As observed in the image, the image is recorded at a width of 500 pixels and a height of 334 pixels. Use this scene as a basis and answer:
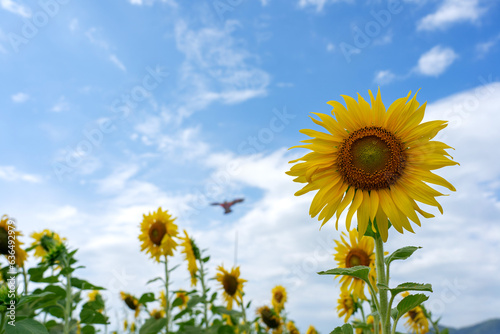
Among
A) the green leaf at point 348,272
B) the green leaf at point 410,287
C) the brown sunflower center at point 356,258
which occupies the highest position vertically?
the brown sunflower center at point 356,258

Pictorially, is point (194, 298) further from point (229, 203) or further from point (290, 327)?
point (229, 203)

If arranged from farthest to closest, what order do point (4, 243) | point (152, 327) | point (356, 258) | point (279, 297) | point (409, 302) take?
point (279, 297), point (4, 243), point (152, 327), point (356, 258), point (409, 302)

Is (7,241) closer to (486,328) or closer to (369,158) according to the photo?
(369,158)

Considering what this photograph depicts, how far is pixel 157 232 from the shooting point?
21.0 feet

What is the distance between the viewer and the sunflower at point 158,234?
20.9 feet

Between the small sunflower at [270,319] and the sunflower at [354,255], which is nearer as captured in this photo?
the sunflower at [354,255]

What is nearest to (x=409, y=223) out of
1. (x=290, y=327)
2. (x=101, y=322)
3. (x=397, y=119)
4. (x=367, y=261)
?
(x=397, y=119)

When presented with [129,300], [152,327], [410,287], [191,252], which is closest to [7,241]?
[152,327]

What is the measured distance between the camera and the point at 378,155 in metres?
2.50

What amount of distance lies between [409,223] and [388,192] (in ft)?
0.72

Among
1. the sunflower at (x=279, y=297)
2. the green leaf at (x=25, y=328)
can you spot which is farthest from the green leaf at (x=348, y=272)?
the sunflower at (x=279, y=297)

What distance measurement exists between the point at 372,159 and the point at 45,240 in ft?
15.1

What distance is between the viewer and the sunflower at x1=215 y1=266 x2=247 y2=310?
20.7 ft

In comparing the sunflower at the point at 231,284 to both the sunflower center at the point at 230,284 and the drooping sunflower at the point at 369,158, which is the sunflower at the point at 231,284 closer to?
the sunflower center at the point at 230,284
